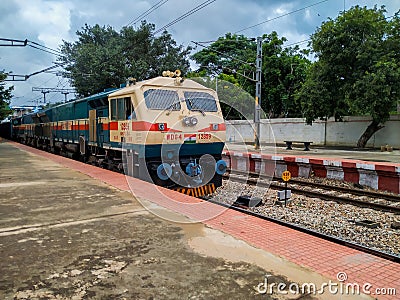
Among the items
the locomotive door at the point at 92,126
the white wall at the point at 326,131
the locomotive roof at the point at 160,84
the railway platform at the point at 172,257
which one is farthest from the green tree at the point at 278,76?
the railway platform at the point at 172,257

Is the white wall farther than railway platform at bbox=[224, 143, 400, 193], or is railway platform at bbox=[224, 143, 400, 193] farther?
the white wall

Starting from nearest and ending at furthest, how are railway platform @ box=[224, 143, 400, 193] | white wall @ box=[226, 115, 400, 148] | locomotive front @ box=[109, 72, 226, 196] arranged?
locomotive front @ box=[109, 72, 226, 196] → railway platform @ box=[224, 143, 400, 193] → white wall @ box=[226, 115, 400, 148]

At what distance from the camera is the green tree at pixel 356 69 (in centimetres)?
2020

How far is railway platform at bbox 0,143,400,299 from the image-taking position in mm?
3051

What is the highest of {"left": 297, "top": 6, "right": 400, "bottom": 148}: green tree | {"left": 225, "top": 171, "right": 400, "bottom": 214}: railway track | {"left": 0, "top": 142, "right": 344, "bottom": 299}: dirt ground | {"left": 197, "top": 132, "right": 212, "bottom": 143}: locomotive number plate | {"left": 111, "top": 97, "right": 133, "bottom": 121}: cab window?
{"left": 297, "top": 6, "right": 400, "bottom": 148}: green tree

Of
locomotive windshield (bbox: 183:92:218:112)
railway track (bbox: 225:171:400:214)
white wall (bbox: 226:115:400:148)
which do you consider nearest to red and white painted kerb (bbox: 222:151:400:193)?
railway track (bbox: 225:171:400:214)

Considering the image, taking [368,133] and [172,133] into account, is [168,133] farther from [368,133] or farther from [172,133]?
[368,133]

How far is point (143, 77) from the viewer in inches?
1097

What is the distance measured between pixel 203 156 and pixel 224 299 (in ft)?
20.9

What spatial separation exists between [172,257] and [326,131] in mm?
25492

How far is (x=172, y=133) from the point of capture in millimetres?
8547

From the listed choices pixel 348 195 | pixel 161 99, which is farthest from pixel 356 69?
pixel 161 99

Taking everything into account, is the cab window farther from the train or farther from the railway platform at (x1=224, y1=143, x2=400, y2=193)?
the railway platform at (x1=224, y1=143, x2=400, y2=193)

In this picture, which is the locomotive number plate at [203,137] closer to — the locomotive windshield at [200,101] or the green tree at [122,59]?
the locomotive windshield at [200,101]
